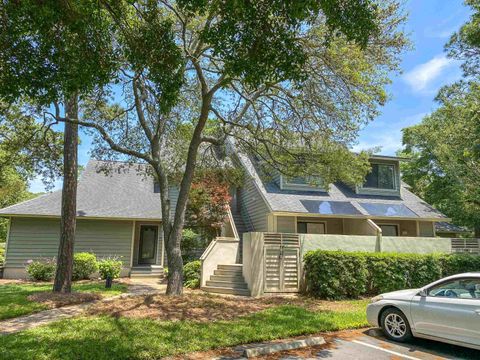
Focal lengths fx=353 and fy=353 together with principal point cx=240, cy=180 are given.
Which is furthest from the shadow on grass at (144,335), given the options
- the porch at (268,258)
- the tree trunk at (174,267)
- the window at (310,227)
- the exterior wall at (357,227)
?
the window at (310,227)

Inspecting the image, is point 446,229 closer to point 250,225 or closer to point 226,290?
point 250,225

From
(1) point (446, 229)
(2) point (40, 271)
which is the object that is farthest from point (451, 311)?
(1) point (446, 229)

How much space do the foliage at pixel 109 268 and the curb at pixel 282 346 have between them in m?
11.7

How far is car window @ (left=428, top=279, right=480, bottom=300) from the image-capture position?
6539 mm

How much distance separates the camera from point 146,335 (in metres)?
6.95

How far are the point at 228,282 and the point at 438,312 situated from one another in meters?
8.67

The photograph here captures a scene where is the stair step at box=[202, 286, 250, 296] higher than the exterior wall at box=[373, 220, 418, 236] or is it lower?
lower

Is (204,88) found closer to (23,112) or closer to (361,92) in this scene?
(361,92)

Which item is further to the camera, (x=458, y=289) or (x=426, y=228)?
(x=426, y=228)

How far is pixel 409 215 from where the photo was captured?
19.3 metres

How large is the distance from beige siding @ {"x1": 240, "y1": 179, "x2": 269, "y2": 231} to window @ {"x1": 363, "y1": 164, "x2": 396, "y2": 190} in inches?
282

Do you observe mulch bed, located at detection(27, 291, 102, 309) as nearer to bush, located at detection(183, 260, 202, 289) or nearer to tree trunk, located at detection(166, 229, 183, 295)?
tree trunk, located at detection(166, 229, 183, 295)

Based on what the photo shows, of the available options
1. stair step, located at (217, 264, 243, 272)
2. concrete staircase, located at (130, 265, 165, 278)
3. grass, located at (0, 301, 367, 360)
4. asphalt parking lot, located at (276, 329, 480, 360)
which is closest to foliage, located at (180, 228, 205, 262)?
concrete staircase, located at (130, 265, 165, 278)

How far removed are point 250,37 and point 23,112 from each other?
987cm
